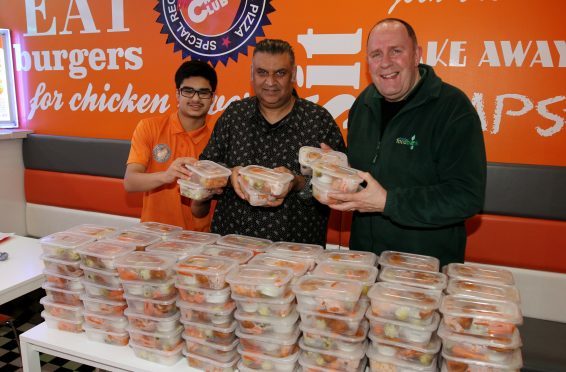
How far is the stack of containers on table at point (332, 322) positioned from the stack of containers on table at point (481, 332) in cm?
25

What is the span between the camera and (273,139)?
7.51ft

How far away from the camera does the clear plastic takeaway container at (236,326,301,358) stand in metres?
1.43

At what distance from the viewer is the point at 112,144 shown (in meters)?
4.16

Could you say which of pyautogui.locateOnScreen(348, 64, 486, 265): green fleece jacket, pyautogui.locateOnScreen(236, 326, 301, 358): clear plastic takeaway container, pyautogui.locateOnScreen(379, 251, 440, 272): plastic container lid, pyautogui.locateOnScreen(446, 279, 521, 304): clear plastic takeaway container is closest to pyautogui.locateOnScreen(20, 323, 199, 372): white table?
pyautogui.locateOnScreen(236, 326, 301, 358): clear plastic takeaway container

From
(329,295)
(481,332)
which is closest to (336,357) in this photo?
(329,295)

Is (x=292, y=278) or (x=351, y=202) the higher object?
(x=351, y=202)

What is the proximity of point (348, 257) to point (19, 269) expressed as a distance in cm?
190

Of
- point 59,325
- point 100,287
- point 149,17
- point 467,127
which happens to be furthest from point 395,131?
point 149,17

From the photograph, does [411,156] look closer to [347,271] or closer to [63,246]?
[347,271]

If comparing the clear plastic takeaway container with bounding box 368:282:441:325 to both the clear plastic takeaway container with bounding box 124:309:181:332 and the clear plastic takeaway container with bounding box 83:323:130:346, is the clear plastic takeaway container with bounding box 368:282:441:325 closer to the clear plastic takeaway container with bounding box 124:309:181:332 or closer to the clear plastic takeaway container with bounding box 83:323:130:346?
the clear plastic takeaway container with bounding box 124:309:181:332

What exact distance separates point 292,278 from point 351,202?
0.46 m

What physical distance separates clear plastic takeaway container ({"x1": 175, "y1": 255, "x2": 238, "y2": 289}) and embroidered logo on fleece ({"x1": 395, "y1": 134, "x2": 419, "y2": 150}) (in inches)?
37.2

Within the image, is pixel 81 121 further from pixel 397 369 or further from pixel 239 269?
pixel 397 369

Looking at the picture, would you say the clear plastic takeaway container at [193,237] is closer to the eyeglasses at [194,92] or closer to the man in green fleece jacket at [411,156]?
the man in green fleece jacket at [411,156]
